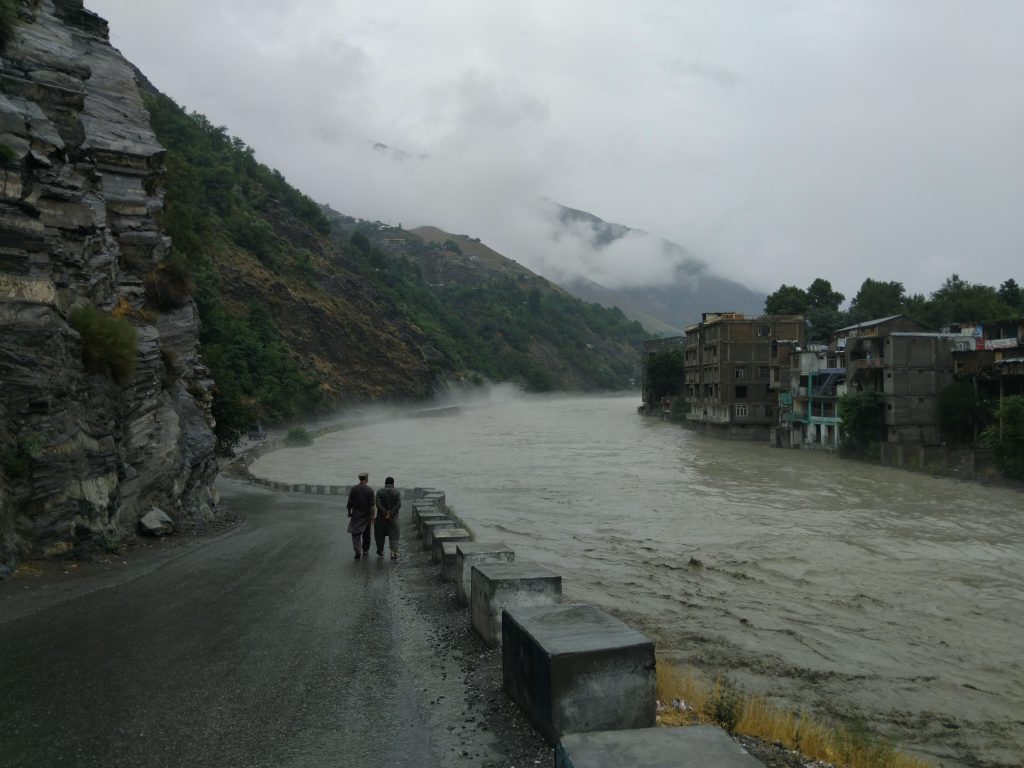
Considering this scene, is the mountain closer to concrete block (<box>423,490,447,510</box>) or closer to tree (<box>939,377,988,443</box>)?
concrete block (<box>423,490,447,510</box>)

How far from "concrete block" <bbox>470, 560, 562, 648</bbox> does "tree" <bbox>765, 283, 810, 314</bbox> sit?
271 ft

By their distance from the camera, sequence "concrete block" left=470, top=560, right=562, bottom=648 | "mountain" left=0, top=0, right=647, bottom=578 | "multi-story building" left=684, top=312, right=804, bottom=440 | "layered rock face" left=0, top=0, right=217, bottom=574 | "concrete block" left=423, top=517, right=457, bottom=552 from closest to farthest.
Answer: "concrete block" left=470, top=560, right=562, bottom=648
"layered rock face" left=0, top=0, right=217, bottom=574
"mountain" left=0, top=0, right=647, bottom=578
"concrete block" left=423, top=517, right=457, bottom=552
"multi-story building" left=684, top=312, right=804, bottom=440

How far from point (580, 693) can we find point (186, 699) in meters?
3.03

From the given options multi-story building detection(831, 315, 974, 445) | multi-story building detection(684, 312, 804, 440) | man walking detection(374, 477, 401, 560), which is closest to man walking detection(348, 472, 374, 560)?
man walking detection(374, 477, 401, 560)

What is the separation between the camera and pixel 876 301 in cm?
8269

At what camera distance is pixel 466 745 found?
4688mm

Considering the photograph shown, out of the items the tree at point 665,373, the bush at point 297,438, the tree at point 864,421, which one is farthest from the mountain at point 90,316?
the tree at point 665,373

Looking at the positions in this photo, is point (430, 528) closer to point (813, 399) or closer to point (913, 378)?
point (913, 378)

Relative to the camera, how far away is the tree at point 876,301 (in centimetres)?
7938

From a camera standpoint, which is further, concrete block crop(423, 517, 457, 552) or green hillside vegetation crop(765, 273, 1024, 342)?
green hillside vegetation crop(765, 273, 1024, 342)

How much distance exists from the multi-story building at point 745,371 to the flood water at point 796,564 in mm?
16082

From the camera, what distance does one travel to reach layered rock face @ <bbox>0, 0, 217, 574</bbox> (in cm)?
1051

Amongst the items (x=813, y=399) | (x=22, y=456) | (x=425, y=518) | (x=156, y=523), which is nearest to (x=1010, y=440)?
(x=813, y=399)

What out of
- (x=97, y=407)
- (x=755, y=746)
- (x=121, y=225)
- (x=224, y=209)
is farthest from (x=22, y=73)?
(x=224, y=209)
